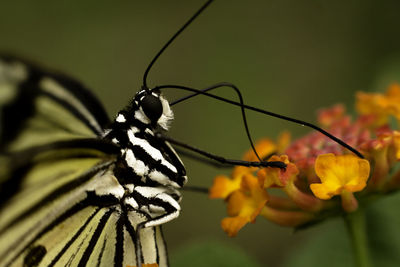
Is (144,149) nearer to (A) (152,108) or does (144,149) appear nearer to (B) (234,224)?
(A) (152,108)

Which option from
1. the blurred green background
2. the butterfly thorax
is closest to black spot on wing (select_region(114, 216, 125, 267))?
the butterfly thorax

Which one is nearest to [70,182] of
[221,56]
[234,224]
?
[234,224]

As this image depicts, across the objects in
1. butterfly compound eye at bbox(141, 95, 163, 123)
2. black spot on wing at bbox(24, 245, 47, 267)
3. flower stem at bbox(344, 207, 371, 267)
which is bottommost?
flower stem at bbox(344, 207, 371, 267)

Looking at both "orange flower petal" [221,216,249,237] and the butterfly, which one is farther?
"orange flower petal" [221,216,249,237]

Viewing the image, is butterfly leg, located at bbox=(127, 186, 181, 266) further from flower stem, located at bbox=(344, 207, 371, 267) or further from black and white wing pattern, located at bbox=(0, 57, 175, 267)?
flower stem, located at bbox=(344, 207, 371, 267)

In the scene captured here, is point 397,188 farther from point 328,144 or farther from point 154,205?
point 154,205

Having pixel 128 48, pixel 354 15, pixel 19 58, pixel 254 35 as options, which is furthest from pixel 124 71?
pixel 19 58

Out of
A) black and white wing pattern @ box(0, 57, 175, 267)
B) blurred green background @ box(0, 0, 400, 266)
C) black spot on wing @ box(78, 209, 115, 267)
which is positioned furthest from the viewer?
blurred green background @ box(0, 0, 400, 266)
